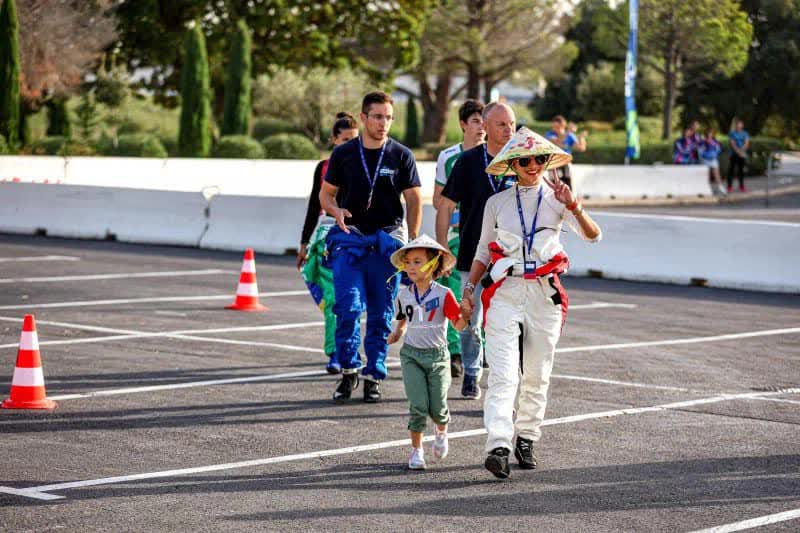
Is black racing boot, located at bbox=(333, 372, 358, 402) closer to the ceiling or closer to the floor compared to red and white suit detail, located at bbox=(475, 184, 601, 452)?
closer to the floor

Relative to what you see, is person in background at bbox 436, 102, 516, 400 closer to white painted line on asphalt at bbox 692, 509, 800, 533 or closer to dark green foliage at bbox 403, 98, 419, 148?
white painted line on asphalt at bbox 692, 509, 800, 533

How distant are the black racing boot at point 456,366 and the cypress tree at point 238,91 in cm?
3453

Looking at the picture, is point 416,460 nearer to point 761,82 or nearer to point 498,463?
point 498,463

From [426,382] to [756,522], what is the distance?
2128 millimetres

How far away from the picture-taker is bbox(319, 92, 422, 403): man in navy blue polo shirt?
9.98 meters

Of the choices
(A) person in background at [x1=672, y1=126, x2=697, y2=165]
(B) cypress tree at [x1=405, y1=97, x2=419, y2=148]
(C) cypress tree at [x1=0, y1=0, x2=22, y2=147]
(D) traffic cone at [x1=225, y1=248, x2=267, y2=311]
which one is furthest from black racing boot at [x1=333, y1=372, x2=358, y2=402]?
(B) cypress tree at [x1=405, y1=97, x2=419, y2=148]

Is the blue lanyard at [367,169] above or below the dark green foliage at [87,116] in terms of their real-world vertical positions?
below

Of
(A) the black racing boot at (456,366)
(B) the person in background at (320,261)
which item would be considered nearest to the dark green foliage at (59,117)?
(B) the person in background at (320,261)

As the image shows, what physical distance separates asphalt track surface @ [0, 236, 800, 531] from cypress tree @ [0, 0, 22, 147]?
81.5ft

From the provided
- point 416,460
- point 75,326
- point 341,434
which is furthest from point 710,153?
point 416,460

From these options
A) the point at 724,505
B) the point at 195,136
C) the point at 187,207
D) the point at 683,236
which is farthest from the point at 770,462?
the point at 195,136

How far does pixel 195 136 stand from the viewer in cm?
4309

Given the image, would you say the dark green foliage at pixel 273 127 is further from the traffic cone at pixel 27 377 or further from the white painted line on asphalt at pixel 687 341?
the traffic cone at pixel 27 377

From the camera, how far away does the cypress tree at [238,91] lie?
45219 millimetres
